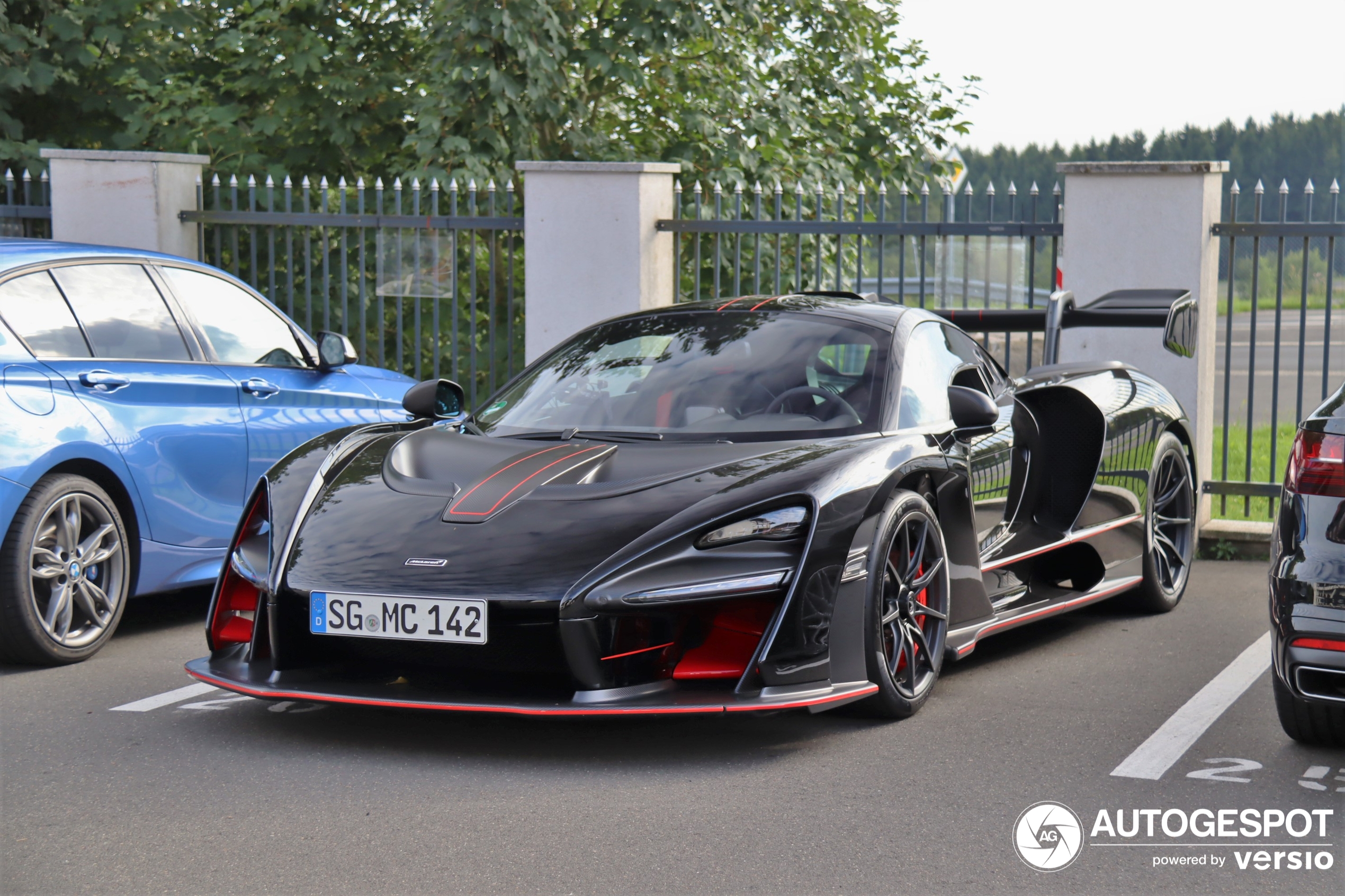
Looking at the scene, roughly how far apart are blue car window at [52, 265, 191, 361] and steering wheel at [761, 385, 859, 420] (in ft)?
8.79

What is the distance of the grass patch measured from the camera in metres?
9.46

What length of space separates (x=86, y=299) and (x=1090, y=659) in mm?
4176

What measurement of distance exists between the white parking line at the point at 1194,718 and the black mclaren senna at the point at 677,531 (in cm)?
66

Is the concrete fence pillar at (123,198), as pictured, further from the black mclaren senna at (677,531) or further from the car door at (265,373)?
the black mclaren senna at (677,531)

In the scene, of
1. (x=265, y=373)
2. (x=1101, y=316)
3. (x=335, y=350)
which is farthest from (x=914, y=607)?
(x=265, y=373)

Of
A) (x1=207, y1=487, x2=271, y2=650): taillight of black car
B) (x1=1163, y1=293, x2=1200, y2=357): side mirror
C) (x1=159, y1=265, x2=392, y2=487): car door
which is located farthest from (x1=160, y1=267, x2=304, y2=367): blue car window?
(x1=1163, y1=293, x2=1200, y2=357): side mirror

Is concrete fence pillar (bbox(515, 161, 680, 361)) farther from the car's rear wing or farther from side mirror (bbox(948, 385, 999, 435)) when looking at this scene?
side mirror (bbox(948, 385, 999, 435))

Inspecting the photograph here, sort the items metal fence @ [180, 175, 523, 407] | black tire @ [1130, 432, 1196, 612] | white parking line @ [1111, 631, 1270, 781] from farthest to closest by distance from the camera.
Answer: metal fence @ [180, 175, 523, 407] → black tire @ [1130, 432, 1196, 612] → white parking line @ [1111, 631, 1270, 781]

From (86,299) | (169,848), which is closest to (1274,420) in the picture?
(86,299)

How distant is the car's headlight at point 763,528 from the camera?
165 inches

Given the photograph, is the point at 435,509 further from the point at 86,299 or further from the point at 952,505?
the point at 86,299

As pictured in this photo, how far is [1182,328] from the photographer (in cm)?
712

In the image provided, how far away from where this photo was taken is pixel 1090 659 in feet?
18.9

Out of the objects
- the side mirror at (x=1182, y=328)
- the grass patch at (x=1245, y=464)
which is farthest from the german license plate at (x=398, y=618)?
the side mirror at (x=1182, y=328)
